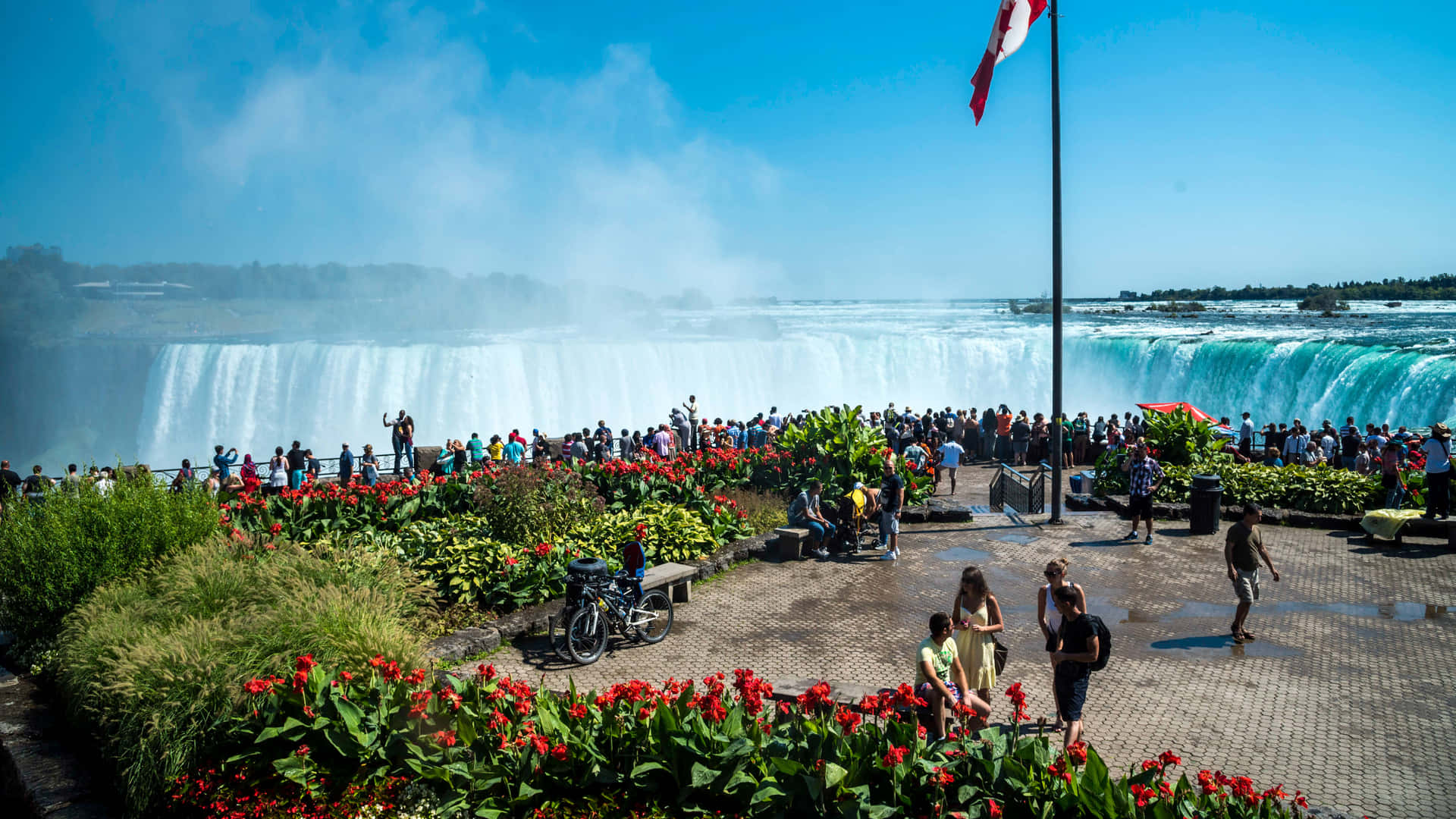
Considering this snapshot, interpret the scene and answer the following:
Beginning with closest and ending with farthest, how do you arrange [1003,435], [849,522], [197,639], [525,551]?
[197,639], [525,551], [849,522], [1003,435]

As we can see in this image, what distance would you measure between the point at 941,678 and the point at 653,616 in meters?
3.45

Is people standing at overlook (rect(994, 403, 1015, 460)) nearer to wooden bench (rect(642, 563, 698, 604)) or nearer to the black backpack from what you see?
wooden bench (rect(642, 563, 698, 604))

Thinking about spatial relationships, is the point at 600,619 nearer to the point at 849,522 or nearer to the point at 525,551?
the point at 525,551

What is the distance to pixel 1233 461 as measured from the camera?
15078mm

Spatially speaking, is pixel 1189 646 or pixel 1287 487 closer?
pixel 1189 646

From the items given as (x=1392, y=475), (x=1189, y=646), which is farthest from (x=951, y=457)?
Result: (x=1189, y=646)

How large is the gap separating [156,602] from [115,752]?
1.59 meters

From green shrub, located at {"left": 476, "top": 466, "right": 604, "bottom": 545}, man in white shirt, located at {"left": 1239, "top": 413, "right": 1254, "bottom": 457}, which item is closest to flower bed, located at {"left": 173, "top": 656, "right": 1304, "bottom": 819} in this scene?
green shrub, located at {"left": 476, "top": 466, "right": 604, "bottom": 545}

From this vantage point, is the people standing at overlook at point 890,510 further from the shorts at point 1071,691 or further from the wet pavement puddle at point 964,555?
the shorts at point 1071,691

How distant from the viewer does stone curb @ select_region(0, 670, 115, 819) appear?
496cm

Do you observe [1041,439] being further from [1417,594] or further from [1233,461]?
[1417,594]

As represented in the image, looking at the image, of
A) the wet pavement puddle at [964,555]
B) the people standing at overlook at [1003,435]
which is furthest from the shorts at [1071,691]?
the people standing at overlook at [1003,435]

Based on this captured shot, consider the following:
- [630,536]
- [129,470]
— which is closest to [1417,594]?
[630,536]

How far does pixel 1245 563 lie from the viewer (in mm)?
7688
